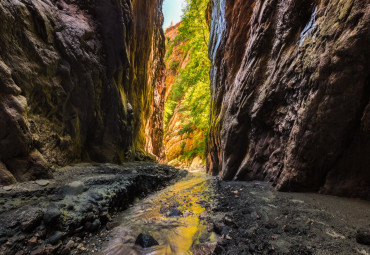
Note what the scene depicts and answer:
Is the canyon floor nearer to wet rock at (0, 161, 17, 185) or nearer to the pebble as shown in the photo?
the pebble

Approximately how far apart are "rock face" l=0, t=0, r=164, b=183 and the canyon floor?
30.4 inches

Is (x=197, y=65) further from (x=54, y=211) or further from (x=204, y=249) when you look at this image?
(x=204, y=249)

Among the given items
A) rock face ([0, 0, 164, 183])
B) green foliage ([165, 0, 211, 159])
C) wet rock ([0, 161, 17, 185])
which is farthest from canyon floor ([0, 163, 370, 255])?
green foliage ([165, 0, 211, 159])

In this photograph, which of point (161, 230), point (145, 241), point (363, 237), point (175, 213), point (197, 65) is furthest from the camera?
point (197, 65)

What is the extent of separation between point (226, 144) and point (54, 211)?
17.5ft

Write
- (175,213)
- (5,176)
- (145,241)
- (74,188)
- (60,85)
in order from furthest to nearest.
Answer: (60,85) → (175,213) → (74,188) → (5,176) → (145,241)

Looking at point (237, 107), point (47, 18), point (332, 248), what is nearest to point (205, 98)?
point (237, 107)

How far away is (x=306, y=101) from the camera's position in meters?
3.07

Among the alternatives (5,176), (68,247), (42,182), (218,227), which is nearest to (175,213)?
(218,227)

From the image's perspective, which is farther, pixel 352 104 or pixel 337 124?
pixel 337 124

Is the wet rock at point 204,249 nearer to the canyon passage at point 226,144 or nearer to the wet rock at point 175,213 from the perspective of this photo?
the canyon passage at point 226,144

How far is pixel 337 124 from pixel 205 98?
9.80 meters

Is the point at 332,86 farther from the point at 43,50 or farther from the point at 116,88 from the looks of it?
the point at 116,88

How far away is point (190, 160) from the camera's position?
21531 millimetres
